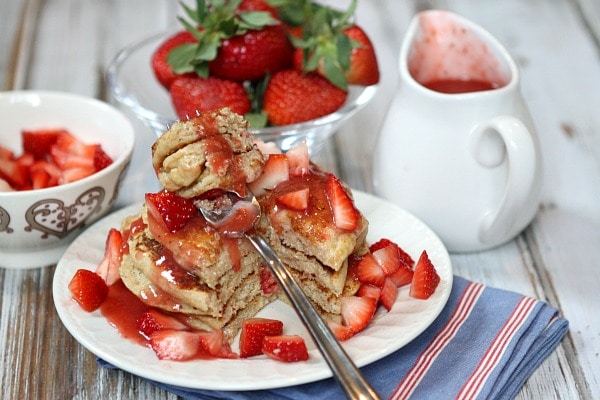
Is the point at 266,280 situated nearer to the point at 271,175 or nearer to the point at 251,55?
the point at 271,175

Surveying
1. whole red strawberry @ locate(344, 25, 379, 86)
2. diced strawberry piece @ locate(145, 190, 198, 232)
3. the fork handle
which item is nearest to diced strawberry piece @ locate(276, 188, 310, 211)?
the fork handle

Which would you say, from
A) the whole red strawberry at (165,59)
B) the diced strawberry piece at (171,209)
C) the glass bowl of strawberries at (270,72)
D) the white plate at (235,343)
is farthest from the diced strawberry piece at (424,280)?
the whole red strawberry at (165,59)

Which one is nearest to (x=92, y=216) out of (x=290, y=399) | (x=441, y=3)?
(x=290, y=399)

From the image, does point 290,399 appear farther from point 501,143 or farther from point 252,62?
point 252,62

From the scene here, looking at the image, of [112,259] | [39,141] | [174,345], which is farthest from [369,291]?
[39,141]

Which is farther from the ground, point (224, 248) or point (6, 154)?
point (224, 248)
